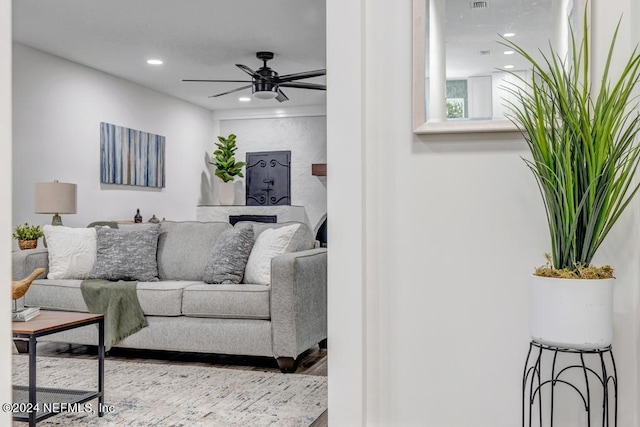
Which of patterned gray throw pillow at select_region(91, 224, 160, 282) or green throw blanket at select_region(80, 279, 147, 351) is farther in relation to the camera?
patterned gray throw pillow at select_region(91, 224, 160, 282)

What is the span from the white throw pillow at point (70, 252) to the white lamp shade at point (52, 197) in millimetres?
833

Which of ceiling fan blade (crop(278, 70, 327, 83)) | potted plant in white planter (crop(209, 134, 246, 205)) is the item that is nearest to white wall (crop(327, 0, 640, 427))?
ceiling fan blade (crop(278, 70, 327, 83))

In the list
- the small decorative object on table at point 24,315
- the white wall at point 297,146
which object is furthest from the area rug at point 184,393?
the white wall at point 297,146

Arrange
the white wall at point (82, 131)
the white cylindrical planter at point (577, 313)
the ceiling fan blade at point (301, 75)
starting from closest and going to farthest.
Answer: the white cylindrical planter at point (577, 313)
the ceiling fan blade at point (301, 75)
the white wall at point (82, 131)

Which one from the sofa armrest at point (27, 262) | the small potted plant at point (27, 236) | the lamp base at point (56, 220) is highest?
the lamp base at point (56, 220)

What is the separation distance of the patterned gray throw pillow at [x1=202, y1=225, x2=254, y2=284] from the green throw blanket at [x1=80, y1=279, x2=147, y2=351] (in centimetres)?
51

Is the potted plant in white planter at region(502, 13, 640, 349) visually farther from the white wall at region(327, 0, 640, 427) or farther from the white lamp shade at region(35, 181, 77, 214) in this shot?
the white lamp shade at region(35, 181, 77, 214)

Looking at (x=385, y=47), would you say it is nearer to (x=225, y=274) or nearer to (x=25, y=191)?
(x=225, y=274)

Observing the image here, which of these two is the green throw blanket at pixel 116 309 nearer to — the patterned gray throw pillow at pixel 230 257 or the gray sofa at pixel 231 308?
the gray sofa at pixel 231 308

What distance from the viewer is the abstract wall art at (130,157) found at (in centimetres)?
659

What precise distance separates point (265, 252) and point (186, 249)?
31.1 inches

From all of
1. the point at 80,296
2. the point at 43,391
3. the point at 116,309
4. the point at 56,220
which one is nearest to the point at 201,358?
the point at 116,309

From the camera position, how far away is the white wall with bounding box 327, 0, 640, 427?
2.12 meters

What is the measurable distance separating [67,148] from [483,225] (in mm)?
5138
